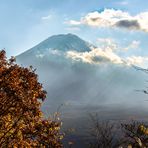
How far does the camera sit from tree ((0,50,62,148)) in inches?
1351

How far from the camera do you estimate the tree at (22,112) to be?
34.3 metres

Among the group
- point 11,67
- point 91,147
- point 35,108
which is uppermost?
point 11,67

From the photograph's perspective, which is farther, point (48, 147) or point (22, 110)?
point (48, 147)

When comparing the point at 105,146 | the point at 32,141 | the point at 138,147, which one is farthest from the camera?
the point at 105,146

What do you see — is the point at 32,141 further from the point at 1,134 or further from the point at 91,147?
the point at 91,147

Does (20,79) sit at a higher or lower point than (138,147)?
higher

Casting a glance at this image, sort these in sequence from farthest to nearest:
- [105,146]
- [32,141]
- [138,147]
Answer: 1. [105,146]
2. [32,141]
3. [138,147]

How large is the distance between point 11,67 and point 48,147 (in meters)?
6.83

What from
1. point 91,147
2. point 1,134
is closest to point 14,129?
point 1,134

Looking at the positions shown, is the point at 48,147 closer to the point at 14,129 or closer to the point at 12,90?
the point at 14,129

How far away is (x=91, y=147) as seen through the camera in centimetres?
5441

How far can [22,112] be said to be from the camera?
34594mm

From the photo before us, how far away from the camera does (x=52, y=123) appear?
3822 centimetres

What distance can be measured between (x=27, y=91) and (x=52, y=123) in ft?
13.5
